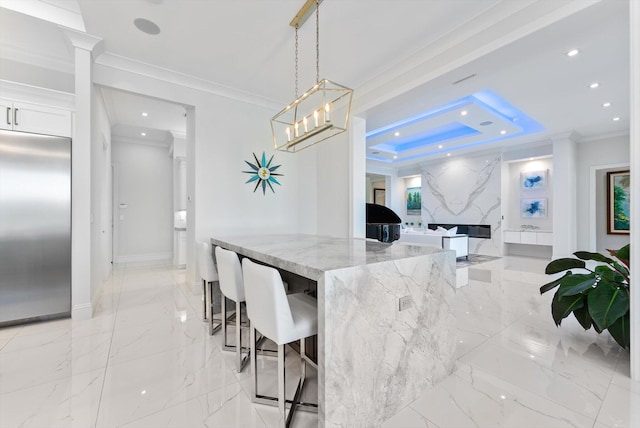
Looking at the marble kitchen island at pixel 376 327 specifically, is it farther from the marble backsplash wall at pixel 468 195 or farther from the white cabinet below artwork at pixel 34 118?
the marble backsplash wall at pixel 468 195

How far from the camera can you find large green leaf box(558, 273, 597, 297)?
211 centimetres

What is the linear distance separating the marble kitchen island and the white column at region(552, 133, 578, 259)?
6.00 metres

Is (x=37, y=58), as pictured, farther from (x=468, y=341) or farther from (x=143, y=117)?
(x=468, y=341)

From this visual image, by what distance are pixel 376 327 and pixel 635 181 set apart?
1943mm

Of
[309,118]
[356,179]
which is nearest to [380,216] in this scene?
[356,179]

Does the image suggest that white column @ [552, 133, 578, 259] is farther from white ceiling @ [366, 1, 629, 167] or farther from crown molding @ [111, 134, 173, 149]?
crown molding @ [111, 134, 173, 149]

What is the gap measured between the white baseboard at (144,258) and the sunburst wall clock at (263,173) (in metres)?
3.83

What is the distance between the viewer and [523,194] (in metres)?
7.47

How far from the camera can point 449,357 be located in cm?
185

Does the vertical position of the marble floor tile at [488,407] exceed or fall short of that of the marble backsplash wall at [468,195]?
it falls short

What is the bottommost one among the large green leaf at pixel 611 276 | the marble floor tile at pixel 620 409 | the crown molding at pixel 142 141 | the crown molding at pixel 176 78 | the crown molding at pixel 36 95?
the marble floor tile at pixel 620 409

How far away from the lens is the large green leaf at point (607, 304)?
1.88 m

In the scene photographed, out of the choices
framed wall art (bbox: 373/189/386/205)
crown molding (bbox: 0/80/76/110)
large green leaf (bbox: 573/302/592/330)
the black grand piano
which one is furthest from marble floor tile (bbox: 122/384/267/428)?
framed wall art (bbox: 373/189/386/205)

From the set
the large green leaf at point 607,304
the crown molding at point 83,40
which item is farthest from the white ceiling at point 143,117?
the large green leaf at point 607,304
